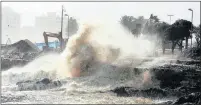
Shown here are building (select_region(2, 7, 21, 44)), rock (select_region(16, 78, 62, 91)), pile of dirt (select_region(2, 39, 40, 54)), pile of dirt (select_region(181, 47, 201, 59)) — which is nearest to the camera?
rock (select_region(16, 78, 62, 91))

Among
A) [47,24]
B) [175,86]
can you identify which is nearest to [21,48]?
[175,86]

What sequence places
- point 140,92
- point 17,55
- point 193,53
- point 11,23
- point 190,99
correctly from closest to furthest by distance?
point 190,99, point 140,92, point 193,53, point 17,55, point 11,23

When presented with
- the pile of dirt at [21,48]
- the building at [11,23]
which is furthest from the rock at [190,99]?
the building at [11,23]

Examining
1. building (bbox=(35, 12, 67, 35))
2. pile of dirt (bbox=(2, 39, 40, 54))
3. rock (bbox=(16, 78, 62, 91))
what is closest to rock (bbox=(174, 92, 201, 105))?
rock (bbox=(16, 78, 62, 91))

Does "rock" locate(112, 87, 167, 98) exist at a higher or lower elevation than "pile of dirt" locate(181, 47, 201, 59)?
lower

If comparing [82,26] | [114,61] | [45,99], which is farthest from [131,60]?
[45,99]

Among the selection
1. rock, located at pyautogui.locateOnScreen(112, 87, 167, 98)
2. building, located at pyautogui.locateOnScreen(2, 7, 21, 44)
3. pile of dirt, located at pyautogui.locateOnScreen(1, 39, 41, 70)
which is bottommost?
rock, located at pyautogui.locateOnScreen(112, 87, 167, 98)

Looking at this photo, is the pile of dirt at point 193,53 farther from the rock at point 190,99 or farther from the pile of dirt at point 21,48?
the pile of dirt at point 21,48

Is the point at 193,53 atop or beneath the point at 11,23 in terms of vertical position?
beneath

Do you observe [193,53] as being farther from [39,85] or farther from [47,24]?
[47,24]

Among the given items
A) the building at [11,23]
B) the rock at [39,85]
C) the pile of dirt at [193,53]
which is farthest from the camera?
the building at [11,23]

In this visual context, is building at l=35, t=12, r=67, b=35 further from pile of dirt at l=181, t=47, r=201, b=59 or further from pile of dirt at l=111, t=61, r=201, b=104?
pile of dirt at l=111, t=61, r=201, b=104

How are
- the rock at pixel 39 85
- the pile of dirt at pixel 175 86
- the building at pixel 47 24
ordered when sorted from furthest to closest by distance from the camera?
the building at pixel 47 24, the rock at pixel 39 85, the pile of dirt at pixel 175 86

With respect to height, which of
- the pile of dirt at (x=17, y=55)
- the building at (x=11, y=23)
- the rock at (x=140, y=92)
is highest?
the building at (x=11, y=23)
